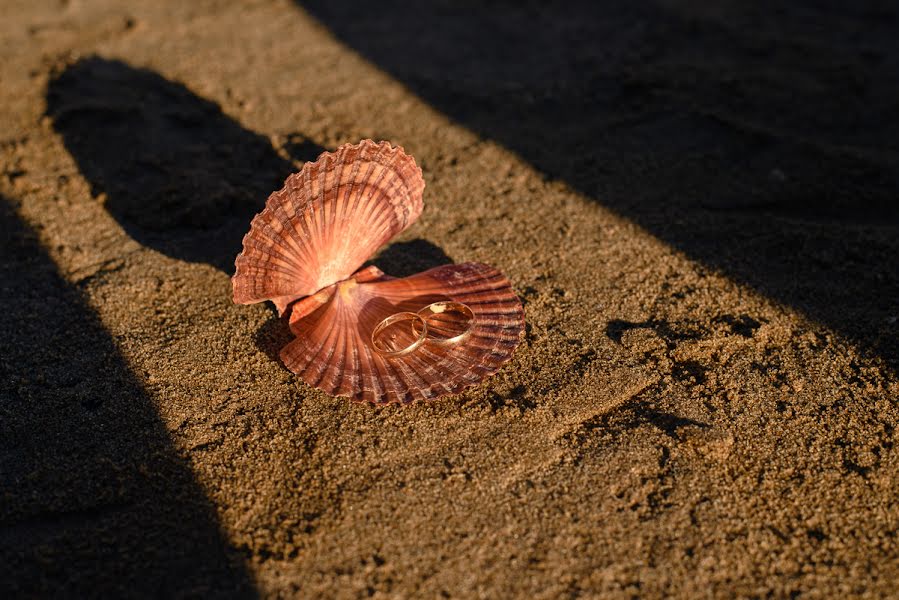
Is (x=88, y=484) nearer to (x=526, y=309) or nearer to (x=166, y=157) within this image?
(x=526, y=309)

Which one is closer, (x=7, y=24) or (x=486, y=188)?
(x=486, y=188)

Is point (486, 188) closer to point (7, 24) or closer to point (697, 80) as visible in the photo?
point (697, 80)

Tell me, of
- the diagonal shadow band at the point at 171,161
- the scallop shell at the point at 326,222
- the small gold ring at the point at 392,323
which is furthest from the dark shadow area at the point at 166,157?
the small gold ring at the point at 392,323

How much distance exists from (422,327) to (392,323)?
0.11 meters

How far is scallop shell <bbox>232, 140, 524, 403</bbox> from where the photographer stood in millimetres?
2352

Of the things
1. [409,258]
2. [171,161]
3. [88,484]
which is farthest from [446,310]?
[171,161]

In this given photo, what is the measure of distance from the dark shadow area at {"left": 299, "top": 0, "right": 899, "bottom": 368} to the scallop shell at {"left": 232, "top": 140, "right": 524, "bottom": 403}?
0.93m

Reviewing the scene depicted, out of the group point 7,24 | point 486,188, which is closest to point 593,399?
point 486,188

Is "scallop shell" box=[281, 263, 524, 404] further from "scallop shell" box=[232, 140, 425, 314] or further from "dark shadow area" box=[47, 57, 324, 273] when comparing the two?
"dark shadow area" box=[47, 57, 324, 273]

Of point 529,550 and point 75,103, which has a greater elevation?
point 75,103

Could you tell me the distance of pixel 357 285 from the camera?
8.70ft

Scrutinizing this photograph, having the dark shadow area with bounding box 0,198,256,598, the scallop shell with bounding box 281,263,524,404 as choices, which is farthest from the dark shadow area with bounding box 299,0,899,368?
the dark shadow area with bounding box 0,198,256,598

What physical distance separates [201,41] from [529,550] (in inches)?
147

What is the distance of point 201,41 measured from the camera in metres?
4.41
